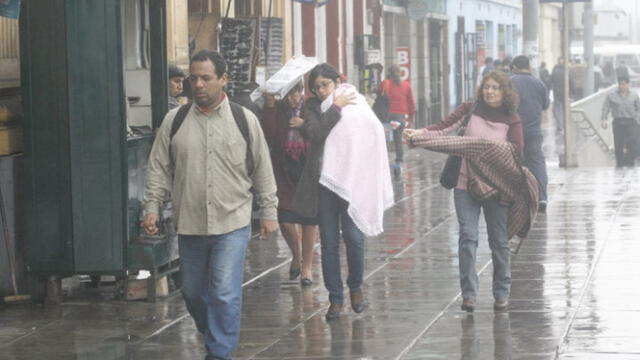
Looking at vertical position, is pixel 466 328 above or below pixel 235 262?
below

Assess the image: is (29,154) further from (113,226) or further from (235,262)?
(235,262)

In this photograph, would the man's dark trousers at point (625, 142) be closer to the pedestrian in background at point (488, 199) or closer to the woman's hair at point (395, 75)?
the woman's hair at point (395, 75)

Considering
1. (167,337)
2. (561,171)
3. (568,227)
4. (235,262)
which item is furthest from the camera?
(561,171)

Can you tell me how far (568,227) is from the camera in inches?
610

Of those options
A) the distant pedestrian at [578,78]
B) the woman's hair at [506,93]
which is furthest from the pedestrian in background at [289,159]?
the distant pedestrian at [578,78]

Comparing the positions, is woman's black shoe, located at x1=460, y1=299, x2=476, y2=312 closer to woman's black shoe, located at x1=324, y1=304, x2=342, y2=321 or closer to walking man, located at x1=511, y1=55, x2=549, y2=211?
woman's black shoe, located at x1=324, y1=304, x2=342, y2=321

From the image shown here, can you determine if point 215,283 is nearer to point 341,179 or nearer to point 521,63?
point 341,179

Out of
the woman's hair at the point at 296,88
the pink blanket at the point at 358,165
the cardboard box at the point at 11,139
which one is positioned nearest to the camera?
the pink blanket at the point at 358,165

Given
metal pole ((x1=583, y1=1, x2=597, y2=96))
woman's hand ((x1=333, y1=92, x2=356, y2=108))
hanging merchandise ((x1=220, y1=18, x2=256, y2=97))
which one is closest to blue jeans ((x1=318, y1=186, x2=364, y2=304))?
woman's hand ((x1=333, y1=92, x2=356, y2=108))

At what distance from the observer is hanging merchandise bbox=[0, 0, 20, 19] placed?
10195 millimetres

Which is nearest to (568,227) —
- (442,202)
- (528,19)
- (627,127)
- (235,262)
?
(442,202)

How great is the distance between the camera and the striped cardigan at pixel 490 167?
10320 millimetres

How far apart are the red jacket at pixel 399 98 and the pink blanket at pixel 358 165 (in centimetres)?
1508

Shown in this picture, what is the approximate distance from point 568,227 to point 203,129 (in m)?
7.95
